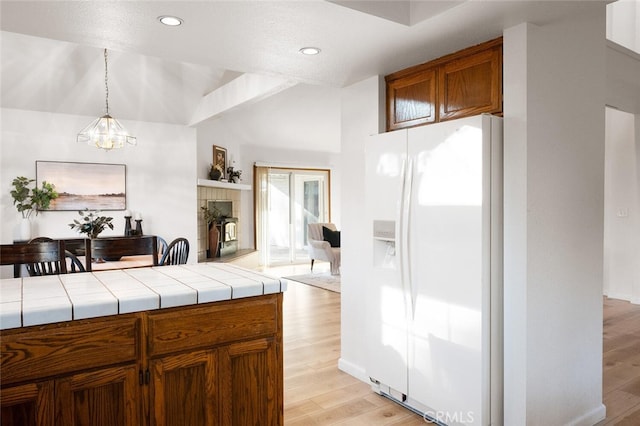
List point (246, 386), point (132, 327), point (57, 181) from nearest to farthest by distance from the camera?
1. point (132, 327)
2. point (246, 386)
3. point (57, 181)

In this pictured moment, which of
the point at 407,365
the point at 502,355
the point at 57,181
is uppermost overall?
the point at 57,181

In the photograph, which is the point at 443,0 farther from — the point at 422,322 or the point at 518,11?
the point at 422,322

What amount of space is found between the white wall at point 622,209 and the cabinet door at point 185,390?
5.84m

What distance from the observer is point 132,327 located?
5.05 feet

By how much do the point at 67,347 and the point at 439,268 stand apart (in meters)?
1.82

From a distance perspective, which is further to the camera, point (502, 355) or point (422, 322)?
point (422, 322)

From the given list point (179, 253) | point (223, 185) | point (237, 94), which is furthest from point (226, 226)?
point (179, 253)

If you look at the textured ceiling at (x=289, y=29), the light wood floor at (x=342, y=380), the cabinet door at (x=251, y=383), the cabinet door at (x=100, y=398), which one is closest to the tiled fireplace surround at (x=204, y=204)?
the light wood floor at (x=342, y=380)

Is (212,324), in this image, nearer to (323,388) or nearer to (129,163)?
(323,388)

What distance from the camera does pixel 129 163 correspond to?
6.29m

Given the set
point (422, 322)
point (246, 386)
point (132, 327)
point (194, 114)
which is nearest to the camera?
point (132, 327)

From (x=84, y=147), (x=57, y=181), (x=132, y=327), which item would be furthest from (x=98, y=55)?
(x=132, y=327)

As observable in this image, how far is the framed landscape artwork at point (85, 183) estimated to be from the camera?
5.75 metres

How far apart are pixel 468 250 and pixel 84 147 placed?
5.61 metres
